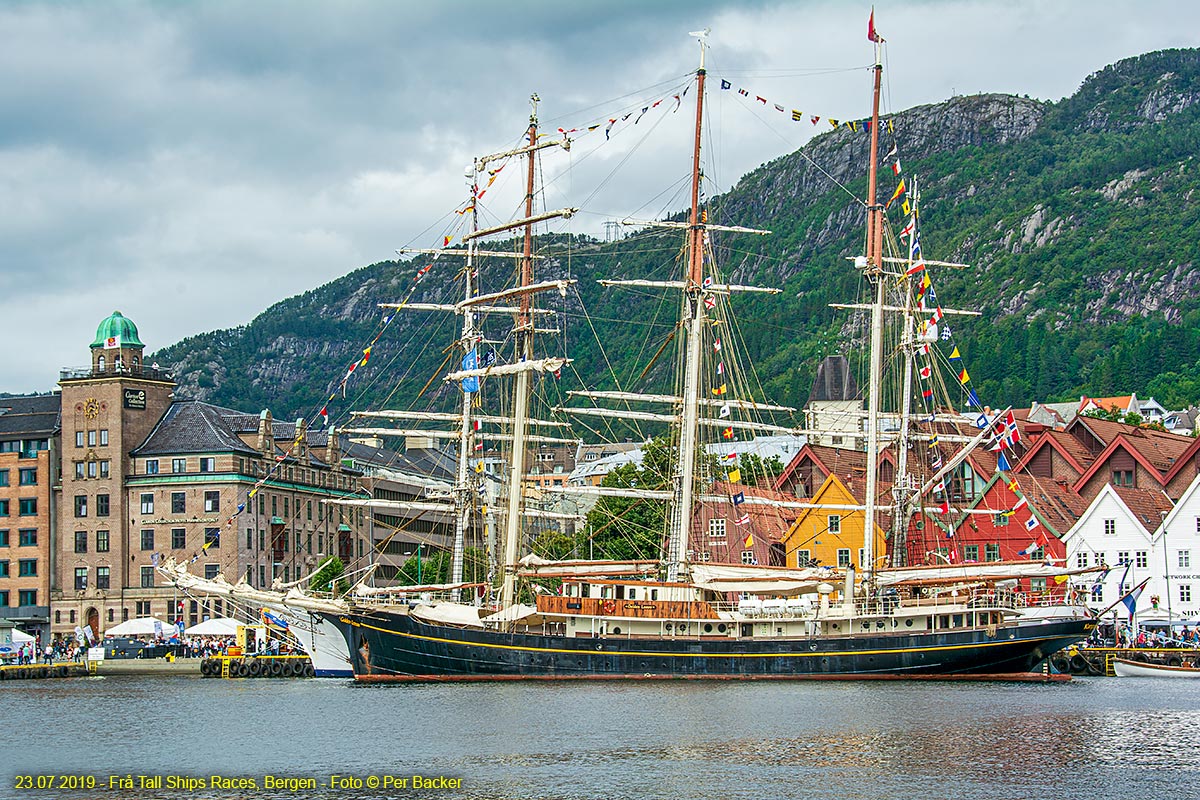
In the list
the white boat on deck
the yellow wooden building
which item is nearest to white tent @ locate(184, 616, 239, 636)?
the yellow wooden building

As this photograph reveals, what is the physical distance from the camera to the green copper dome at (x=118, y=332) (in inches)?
5369

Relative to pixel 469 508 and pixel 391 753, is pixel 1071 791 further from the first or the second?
pixel 469 508

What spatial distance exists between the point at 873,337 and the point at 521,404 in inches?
807

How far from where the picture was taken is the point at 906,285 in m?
98.9

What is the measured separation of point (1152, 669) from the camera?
83500 millimetres

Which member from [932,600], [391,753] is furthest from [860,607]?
[391,753]

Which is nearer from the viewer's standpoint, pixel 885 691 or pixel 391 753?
pixel 391 753

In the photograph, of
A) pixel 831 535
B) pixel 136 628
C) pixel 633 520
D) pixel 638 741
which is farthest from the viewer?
pixel 633 520

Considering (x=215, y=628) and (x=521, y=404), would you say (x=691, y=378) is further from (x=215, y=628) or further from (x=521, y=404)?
(x=215, y=628)

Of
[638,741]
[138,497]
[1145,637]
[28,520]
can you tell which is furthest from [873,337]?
[28,520]

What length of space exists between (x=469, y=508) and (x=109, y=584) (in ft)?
172

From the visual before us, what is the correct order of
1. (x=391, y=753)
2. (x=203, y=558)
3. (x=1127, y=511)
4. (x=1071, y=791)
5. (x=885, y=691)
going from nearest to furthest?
(x=1071, y=791) → (x=391, y=753) → (x=885, y=691) → (x=1127, y=511) → (x=203, y=558)

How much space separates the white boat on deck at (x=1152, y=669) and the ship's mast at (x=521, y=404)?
107 feet

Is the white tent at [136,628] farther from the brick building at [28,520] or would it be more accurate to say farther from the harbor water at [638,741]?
the harbor water at [638,741]
